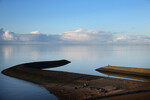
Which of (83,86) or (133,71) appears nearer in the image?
(83,86)

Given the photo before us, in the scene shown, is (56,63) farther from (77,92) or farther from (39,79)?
(77,92)

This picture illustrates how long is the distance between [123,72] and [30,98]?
111 feet

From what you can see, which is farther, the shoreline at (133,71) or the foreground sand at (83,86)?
the shoreline at (133,71)

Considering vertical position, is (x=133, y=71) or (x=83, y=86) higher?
(x=83, y=86)

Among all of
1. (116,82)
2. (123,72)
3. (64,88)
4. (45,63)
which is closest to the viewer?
(64,88)

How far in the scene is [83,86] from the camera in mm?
31422

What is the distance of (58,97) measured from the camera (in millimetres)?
26891

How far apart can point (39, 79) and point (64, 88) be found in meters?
12.4

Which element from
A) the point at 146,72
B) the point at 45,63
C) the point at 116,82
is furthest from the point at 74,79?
the point at 45,63

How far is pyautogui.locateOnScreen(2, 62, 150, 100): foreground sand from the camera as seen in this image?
25.0 metres

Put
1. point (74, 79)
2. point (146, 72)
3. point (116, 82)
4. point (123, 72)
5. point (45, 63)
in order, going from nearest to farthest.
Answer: point (116, 82)
point (74, 79)
point (146, 72)
point (123, 72)
point (45, 63)

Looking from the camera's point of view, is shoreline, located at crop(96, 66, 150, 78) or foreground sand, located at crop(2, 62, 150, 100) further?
shoreline, located at crop(96, 66, 150, 78)

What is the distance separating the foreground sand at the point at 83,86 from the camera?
25.0 m

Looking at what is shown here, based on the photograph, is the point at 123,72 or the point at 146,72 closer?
the point at 146,72
